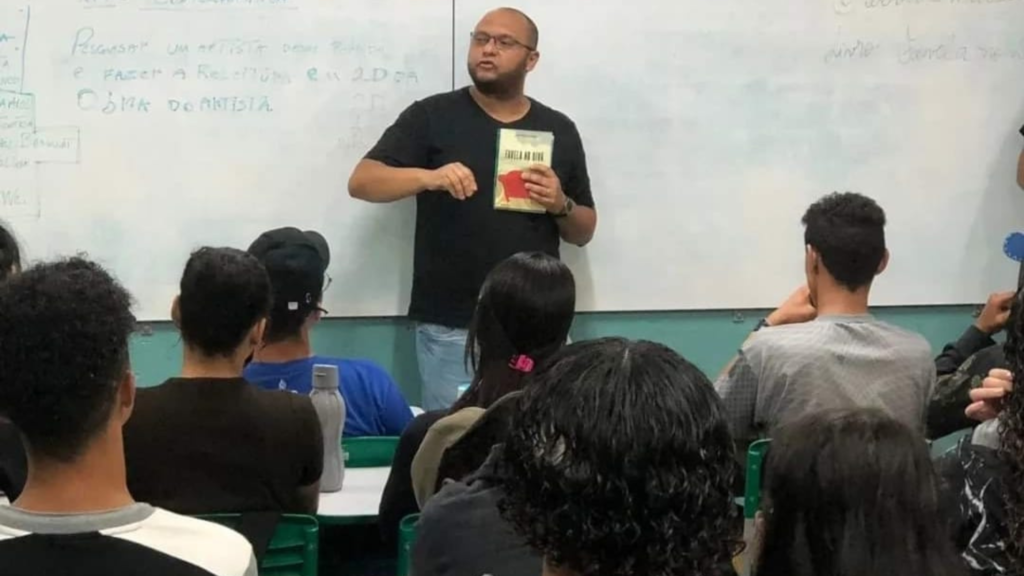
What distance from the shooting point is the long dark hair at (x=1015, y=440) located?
168cm

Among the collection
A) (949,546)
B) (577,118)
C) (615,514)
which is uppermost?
(577,118)

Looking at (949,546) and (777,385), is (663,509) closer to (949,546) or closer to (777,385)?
(949,546)

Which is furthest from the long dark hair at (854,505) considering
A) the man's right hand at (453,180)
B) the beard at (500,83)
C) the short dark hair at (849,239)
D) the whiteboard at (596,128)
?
the whiteboard at (596,128)

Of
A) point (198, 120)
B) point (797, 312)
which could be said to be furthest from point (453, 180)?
point (797, 312)

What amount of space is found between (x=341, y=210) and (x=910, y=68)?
2115 mm

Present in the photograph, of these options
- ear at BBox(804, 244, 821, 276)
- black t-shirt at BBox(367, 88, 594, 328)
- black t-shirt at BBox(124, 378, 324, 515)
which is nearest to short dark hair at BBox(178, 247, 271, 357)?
black t-shirt at BBox(124, 378, 324, 515)

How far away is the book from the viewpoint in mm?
3822

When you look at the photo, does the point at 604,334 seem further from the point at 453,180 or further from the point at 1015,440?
the point at 1015,440

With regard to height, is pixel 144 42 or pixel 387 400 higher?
pixel 144 42

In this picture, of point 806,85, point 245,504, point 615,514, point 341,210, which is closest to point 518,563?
point 615,514

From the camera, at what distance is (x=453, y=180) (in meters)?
3.69

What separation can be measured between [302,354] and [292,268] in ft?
0.68

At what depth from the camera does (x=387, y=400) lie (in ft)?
9.43

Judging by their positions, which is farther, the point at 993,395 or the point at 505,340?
the point at 505,340
